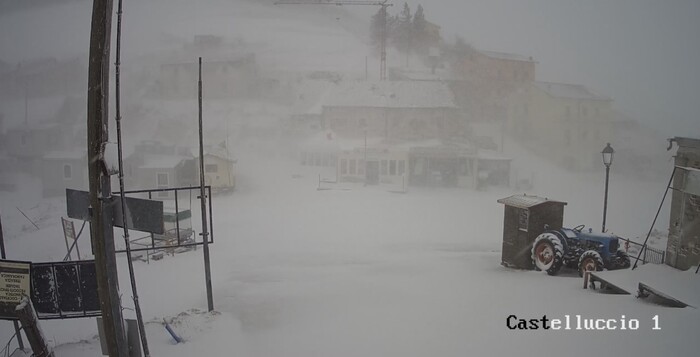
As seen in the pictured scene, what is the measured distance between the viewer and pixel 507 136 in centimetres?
1661

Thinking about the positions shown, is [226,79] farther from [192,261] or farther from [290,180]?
[192,261]

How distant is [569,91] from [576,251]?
1035 cm

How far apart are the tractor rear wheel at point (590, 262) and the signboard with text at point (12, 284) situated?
6823mm

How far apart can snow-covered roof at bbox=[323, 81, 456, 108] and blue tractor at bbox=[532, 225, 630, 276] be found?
32.4 feet

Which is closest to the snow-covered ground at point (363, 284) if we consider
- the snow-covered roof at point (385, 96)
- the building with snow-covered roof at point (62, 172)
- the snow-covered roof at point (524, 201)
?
the snow-covered roof at point (524, 201)

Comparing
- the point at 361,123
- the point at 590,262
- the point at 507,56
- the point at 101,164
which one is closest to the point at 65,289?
the point at 101,164

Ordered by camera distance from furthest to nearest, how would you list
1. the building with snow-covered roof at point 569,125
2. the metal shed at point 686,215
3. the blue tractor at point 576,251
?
the building with snow-covered roof at point 569,125, the blue tractor at point 576,251, the metal shed at point 686,215

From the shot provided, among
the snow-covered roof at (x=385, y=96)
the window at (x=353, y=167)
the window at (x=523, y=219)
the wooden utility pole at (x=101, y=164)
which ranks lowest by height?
the window at (x=523, y=219)

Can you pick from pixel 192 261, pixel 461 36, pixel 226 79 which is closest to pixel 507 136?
pixel 461 36

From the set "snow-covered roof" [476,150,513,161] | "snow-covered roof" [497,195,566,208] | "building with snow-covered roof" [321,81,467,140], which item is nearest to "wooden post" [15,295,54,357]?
"snow-covered roof" [497,195,566,208]

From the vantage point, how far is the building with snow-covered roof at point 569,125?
1521cm

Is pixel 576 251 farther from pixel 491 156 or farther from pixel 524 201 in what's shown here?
pixel 491 156

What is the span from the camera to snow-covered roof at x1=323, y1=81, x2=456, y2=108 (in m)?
16.1

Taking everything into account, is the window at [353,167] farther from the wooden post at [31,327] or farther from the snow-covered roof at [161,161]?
the wooden post at [31,327]
